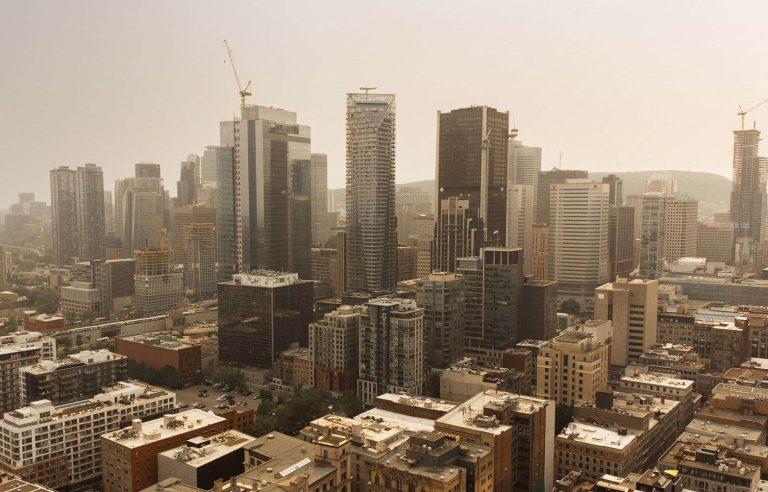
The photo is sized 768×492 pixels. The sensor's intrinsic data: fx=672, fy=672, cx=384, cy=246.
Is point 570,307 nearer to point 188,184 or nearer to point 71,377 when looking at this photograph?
point 71,377

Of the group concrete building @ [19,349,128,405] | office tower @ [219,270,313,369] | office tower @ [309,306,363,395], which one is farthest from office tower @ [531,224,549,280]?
concrete building @ [19,349,128,405]

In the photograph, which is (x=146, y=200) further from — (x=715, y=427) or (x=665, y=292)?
(x=715, y=427)

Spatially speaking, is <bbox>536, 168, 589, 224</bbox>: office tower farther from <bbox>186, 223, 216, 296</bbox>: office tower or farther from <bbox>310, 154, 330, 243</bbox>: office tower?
<bbox>186, 223, 216, 296</bbox>: office tower

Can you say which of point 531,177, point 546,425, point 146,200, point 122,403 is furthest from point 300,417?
point 531,177

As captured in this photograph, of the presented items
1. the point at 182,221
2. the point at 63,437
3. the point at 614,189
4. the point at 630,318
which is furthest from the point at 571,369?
the point at 614,189

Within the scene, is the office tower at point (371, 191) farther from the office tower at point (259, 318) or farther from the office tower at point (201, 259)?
the office tower at point (201, 259)

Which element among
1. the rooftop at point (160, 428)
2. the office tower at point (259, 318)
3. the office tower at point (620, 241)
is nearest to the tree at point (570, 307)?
the office tower at point (620, 241)
